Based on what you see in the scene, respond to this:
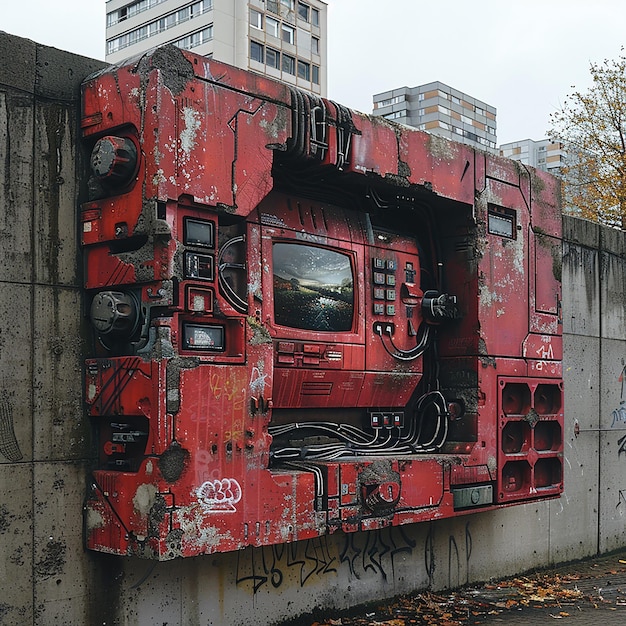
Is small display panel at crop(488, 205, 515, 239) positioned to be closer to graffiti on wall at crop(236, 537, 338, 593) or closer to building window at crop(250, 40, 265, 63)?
graffiti on wall at crop(236, 537, 338, 593)

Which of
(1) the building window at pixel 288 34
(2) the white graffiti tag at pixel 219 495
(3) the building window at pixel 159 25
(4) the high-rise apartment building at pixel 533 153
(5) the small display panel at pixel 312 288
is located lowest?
(2) the white graffiti tag at pixel 219 495

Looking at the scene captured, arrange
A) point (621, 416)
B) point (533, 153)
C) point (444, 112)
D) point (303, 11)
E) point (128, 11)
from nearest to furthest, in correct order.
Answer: point (621, 416) → point (303, 11) → point (128, 11) → point (444, 112) → point (533, 153)

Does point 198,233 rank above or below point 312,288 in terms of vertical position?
above

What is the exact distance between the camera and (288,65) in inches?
1885

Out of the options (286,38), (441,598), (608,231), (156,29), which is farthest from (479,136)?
(441,598)

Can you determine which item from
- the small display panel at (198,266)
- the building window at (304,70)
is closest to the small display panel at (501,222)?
the small display panel at (198,266)

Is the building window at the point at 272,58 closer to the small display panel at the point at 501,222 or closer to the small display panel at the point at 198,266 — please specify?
the small display panel at the point at 501,222

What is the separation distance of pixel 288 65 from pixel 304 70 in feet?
3.91

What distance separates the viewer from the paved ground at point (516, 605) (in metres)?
7.80

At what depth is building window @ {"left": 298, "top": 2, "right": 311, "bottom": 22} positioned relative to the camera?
159 feet

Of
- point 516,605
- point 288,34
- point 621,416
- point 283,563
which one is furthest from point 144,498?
point 288,34

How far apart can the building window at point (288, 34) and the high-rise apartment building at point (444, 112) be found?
11.9 m

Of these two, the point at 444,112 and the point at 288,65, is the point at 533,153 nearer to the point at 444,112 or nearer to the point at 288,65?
the point at 444,112

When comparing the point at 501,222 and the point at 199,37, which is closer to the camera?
the point at 501,222
